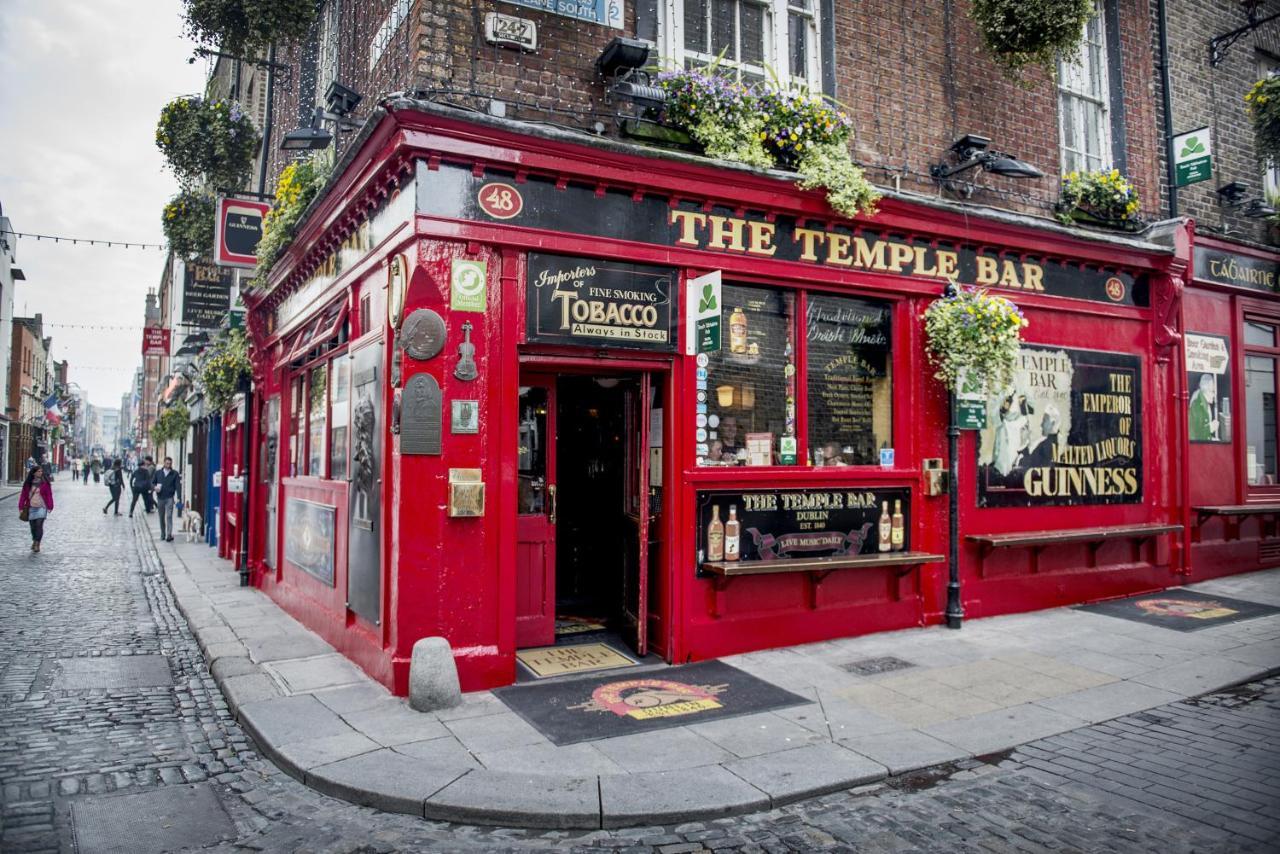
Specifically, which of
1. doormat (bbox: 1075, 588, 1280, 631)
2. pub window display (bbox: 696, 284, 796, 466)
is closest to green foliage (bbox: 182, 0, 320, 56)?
pub window display (bbox: 696, 284, 796, 466)

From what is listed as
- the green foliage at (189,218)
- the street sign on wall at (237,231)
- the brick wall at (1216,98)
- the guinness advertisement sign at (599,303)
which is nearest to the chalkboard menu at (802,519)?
the guinness advertisement sign at (599,303)

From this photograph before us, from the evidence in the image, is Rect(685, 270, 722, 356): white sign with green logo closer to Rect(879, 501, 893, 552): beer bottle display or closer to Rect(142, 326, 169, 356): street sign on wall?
Rect(879, 501, 893, 552): beer bottle display

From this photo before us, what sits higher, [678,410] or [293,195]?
[293,195]

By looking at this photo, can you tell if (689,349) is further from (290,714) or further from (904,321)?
(290,714)

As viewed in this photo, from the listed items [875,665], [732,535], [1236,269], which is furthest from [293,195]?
[1236,269]

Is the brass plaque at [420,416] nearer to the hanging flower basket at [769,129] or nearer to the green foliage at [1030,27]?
the hanging flower basket at [769,129]

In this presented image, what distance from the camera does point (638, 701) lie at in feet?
20.6

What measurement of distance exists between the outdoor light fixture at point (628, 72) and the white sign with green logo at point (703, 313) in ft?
5.64

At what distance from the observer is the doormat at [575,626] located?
8.30m

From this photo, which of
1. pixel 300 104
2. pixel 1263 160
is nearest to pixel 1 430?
pixel 300 104

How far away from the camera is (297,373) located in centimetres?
1109

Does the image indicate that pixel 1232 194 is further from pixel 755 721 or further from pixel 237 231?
pixel 237 231

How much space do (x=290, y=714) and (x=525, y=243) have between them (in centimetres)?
408

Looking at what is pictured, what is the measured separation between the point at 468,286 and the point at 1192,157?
10439 mm
